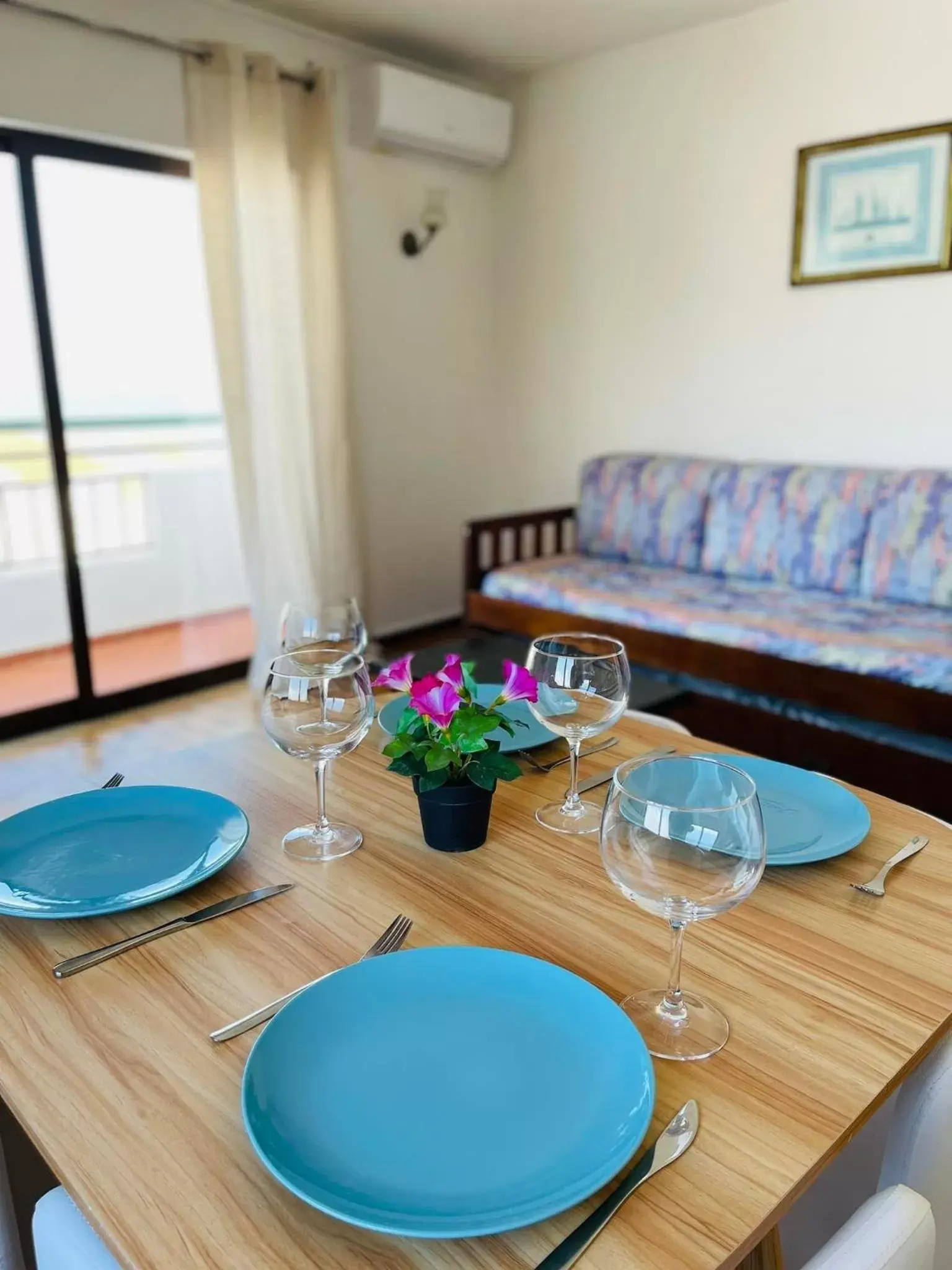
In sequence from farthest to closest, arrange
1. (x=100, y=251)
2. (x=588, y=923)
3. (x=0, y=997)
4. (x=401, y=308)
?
(x=401, y=308) → (x=100, y=251) → (x=588, y=923) → (x=0, y=997)

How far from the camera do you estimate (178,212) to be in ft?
10.9

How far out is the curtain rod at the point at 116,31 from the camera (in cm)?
269

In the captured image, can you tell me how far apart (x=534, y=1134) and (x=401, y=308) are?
12.5 feet

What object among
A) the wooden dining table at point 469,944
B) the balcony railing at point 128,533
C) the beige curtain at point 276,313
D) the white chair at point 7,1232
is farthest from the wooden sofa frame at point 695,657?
the white chair at point 7,1232

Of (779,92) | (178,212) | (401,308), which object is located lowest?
(401,308)

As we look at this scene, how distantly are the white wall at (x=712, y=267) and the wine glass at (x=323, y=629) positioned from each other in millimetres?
2450

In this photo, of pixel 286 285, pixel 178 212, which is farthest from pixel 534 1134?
pixel 178 212

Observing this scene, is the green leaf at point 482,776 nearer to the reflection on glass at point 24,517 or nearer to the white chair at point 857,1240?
the white chair at point 857,1240

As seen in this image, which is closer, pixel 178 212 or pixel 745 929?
pixel 745 929

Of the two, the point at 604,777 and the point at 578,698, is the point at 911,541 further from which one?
the point at 578,698

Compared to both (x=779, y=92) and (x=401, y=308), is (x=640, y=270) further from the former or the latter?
(x=401, y=308)

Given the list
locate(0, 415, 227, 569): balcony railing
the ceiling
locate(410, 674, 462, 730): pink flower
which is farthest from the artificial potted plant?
the ceiling

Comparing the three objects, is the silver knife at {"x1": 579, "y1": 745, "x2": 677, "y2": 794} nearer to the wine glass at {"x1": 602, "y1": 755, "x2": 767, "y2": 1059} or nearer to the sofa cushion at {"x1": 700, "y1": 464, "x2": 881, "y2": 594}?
the wine glass at {"x1": 602, "y1": 755, "x2": 767, "y2": 1059}

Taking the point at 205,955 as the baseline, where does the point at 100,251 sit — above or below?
above
